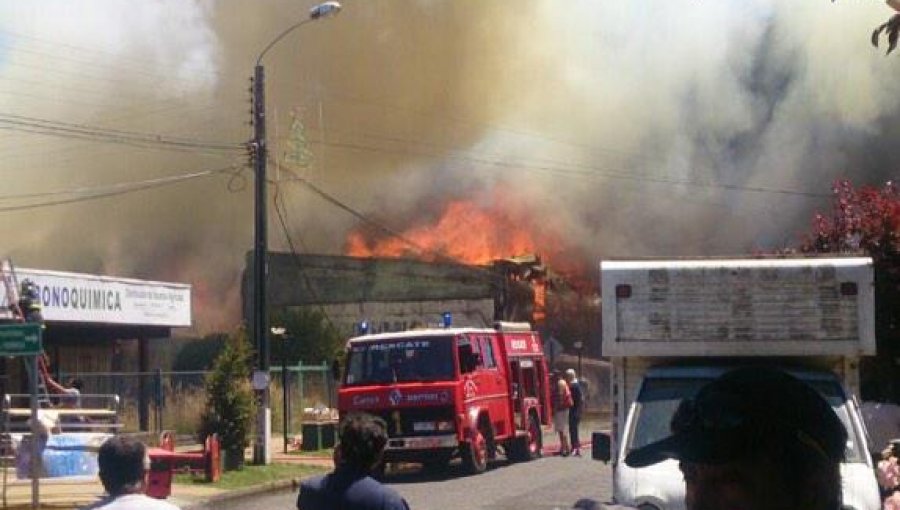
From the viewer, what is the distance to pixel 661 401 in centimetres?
959

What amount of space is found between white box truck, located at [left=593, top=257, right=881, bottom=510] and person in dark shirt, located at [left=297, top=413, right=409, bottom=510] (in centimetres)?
369

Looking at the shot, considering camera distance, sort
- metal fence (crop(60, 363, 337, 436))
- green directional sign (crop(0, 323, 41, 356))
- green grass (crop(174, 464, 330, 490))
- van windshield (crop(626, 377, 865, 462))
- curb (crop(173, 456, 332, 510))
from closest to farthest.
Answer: van windshield (crop(626, 377, 865, 462))
green directional sign (crop(0, 323, 41, 356))
curb (crop(173, 456, 332, 510))
green grass (crop(174, 464, 330, 490))
metal fence (crop(60, 363, 337, 436))

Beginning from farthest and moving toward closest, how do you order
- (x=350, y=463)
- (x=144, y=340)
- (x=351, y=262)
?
1. (x=351, y=262)
2. (x=144, y=340)
3. (x=350, y=463)

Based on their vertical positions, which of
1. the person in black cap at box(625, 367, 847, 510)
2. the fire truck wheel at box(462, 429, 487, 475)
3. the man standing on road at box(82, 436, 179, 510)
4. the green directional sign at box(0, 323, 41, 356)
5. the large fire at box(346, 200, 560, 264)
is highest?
the large fire at box(346, 200, 560, 264)

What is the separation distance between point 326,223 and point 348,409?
37922 millimetres

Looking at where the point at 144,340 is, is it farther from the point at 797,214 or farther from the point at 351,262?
the point at 797,214

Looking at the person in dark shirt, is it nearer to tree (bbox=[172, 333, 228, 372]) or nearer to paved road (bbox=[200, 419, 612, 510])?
paved road (bbox=[200, 419, 612, 510])

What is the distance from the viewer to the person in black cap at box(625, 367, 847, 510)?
65.8 inches

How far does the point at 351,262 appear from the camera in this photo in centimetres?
5203

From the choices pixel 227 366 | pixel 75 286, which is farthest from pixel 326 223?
pixel 227 366

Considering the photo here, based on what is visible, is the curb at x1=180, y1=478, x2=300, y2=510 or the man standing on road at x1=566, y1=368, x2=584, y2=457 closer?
the curb at x1=180, y1=478, x2=300, y2=510

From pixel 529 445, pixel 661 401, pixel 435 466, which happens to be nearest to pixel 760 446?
pixel 661 401

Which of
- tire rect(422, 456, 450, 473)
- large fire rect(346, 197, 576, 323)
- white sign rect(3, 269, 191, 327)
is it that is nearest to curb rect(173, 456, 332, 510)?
tire rect(422, 456, 450, 473)

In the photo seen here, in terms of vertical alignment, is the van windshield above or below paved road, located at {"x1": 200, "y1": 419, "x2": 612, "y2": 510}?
above
